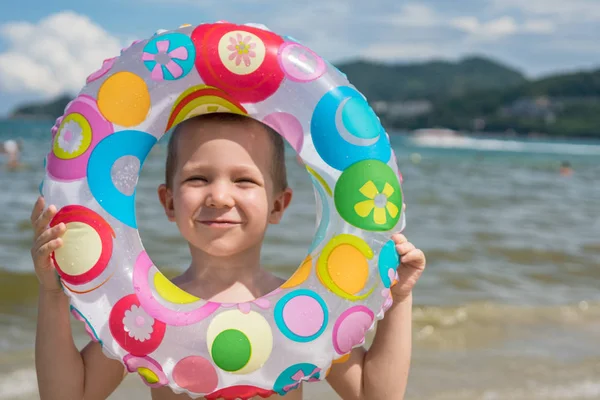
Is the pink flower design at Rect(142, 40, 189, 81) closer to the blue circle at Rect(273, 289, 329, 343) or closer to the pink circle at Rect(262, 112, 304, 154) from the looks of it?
the pink circle at Rect(262, 112, 304, 154)

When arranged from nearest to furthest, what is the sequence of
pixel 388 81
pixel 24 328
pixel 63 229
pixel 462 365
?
pixel 63 229, pixel 462 365, pixel 24 328, pixel 388 81

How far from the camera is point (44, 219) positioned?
1.77 metres

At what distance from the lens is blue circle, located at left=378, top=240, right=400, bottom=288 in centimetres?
183

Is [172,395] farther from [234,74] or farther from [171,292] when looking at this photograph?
[234,74]

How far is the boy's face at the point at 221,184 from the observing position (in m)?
1.83

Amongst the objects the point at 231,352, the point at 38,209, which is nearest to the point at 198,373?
the point at 231,352

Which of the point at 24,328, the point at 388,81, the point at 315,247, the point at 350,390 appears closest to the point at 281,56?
the point at 315,247

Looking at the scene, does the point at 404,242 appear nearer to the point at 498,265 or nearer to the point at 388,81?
the point at 498,265

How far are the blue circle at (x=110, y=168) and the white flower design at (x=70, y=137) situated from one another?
0.05 meters

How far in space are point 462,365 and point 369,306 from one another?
1964 mm

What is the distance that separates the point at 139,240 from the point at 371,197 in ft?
1.98

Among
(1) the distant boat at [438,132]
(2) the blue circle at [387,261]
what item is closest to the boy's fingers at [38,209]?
(2) the blue circle at [387,261]

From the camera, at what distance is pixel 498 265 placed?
18.4 ft

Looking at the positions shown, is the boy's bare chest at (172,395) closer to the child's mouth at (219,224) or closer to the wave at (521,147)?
the child's mouth at (219,224)
